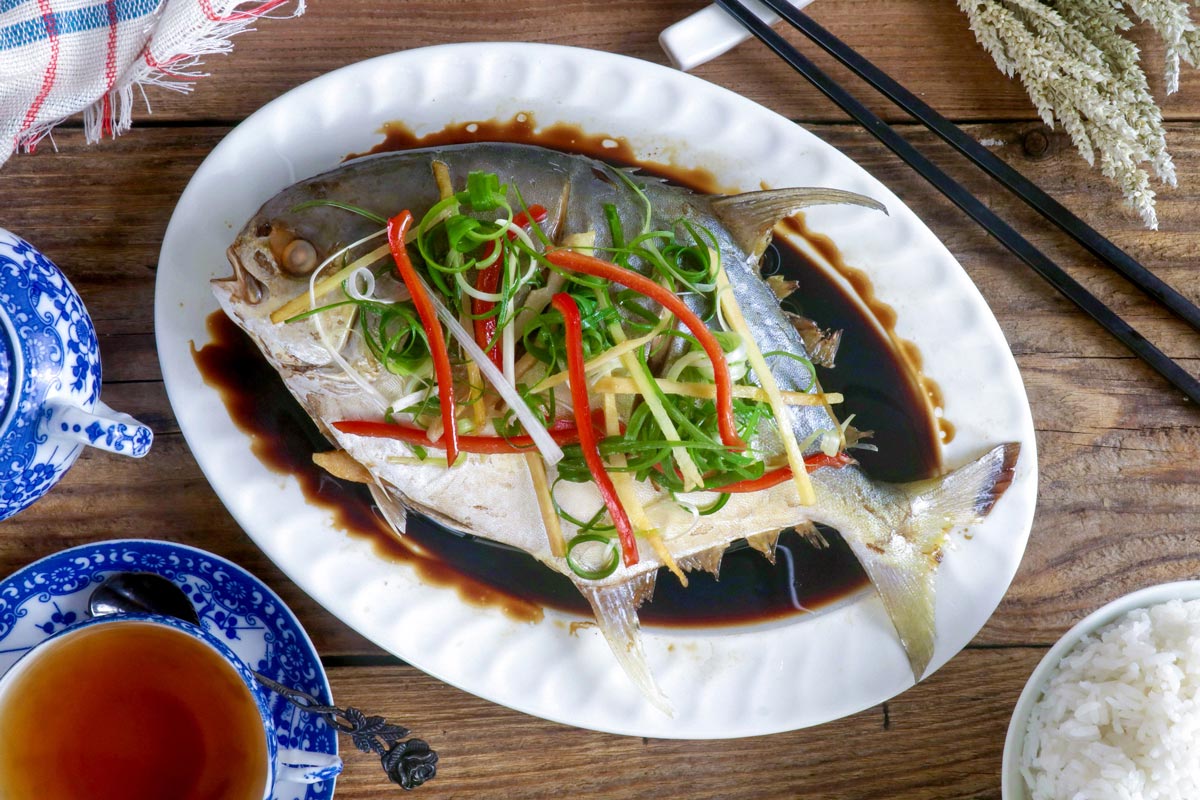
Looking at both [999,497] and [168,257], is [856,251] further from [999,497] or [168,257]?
[168,257]

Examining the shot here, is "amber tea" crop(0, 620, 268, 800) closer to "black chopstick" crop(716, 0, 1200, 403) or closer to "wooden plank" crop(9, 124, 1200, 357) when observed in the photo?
"wooden plank" crop(9, 124, 1200, 357)

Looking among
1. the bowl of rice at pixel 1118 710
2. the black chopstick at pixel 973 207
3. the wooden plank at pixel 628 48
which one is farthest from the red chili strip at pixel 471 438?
the bowl of rice at pixel 1118 710

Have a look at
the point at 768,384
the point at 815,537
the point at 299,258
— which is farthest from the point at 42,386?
the point at 815,537

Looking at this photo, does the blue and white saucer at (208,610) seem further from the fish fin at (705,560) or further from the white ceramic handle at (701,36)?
the white ceramic handle at (701,36)

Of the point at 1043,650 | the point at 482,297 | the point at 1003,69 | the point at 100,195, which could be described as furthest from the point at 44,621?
the point at 1003,69

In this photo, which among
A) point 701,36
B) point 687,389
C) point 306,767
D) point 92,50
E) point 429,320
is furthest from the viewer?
point 701,36

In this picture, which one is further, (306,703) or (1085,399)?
(1085,399)

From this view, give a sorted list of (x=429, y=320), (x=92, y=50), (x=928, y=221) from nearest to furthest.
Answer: (x=429, y=320)
(x=92, y=50)
(x=928, y=221)

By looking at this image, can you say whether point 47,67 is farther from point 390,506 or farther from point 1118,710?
point 1118,710
